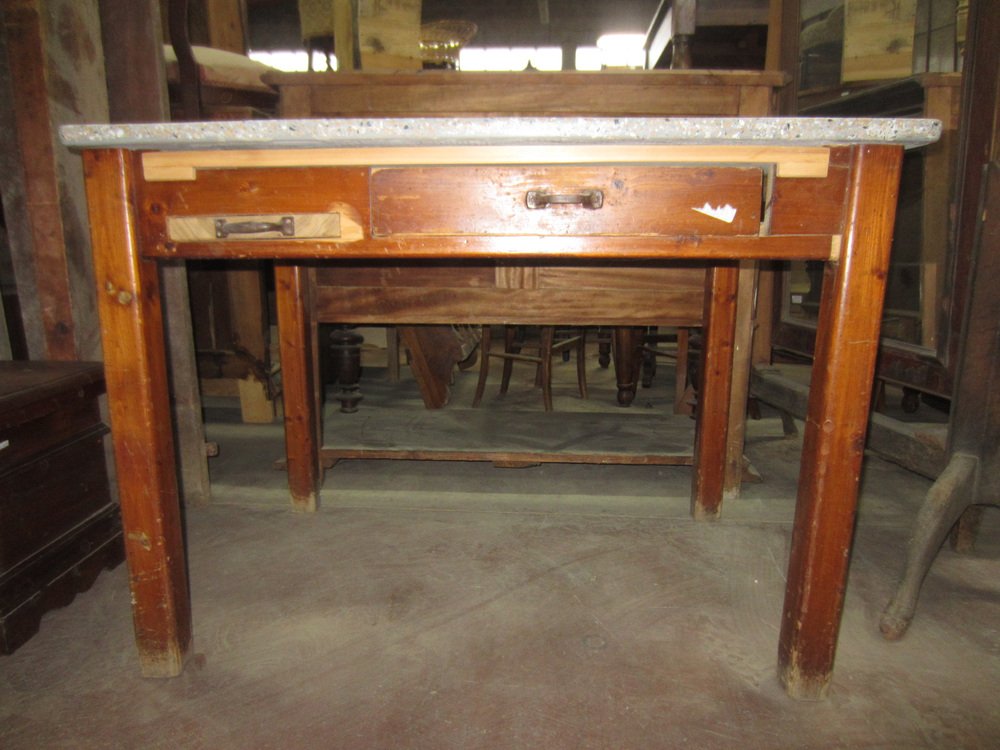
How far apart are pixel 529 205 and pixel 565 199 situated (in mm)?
58

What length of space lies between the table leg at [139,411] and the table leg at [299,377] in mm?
774

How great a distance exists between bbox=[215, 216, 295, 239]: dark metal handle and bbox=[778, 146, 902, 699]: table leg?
0.90 metres

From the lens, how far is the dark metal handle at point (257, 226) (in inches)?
38.8

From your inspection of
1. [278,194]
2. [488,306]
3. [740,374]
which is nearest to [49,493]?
[278,194]

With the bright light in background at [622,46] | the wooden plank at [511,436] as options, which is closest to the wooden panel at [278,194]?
the wooden plank at [511,436]

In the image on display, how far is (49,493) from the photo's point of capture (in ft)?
4.55

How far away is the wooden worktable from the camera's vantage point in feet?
3.05

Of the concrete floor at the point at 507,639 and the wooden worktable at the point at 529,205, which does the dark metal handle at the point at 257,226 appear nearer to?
the wooden worktable at the point at 529,205

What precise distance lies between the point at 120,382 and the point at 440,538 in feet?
3.25

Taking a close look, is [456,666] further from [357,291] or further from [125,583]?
[357,291]

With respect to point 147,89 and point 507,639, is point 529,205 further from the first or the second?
point 147,89

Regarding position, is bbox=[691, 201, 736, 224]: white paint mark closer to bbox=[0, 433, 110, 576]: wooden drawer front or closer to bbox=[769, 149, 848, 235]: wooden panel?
bbox=[769, 149, 848, 235]: wooden panel

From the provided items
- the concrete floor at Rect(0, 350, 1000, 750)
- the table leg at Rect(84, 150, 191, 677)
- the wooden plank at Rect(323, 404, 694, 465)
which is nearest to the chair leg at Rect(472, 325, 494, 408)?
the wooden plank at Rect(323, 404, 694, 465)

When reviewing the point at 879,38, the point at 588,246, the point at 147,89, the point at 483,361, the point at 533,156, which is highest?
the point at 879,38
